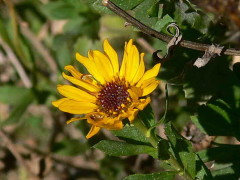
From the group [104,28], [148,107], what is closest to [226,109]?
→ [148,107]

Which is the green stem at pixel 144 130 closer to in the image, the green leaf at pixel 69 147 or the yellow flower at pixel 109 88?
the yellow flower at pixel 109 88

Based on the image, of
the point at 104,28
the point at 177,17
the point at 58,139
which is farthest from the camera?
the point at 58,139

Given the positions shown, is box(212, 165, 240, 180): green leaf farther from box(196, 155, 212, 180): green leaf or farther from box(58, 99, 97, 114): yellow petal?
box(58, 99, 97, 114): yellow petal

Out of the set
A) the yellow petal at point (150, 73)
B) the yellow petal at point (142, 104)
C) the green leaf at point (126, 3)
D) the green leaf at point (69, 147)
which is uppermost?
the green leaf at point (126, 3)

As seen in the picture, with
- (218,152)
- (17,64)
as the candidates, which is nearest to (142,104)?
(218,152)

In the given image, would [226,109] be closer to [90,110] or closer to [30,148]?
[90,110]

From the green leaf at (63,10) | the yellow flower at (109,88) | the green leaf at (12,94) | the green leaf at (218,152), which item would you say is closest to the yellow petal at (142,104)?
the yellow flower at (109,88)

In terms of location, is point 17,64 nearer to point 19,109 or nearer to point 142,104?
point 19,109
